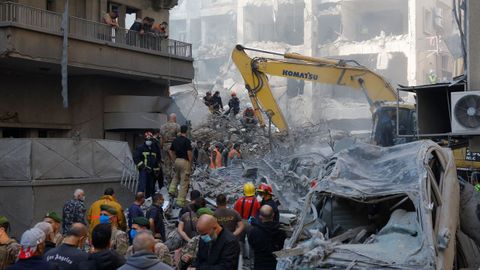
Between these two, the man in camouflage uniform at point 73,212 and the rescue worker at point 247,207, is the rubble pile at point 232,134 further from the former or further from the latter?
the rescue worker at point 247,207

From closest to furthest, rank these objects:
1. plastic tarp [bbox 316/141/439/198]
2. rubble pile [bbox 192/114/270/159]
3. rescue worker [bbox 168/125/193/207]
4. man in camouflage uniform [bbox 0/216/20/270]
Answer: man in camouflage uniform [bbox 0/216/20/270]
plastic tarp [bbox 316/141/439/198]
rescue worker [bbox 168/125/193/207]
rubble pile [bbox 192/114/270/159]

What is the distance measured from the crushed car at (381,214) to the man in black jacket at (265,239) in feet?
1.29

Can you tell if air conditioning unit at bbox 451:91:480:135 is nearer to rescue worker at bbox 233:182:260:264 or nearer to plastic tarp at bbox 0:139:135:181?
rescue worker at bbox 233:182:260:264

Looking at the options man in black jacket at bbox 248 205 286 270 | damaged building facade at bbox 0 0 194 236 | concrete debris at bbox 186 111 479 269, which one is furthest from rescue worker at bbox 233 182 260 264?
damaged building facade at bbox 0 0 194 236

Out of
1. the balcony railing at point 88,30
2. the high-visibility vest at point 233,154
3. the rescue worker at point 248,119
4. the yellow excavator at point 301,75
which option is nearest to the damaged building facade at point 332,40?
the rescue worker at point 248,119

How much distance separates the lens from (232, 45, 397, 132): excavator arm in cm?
1964

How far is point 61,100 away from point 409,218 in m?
16.0

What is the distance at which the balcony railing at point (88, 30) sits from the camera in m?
16.9

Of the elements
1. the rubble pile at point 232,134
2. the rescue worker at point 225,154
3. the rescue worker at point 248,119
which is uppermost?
the rescue worker at point 248,119

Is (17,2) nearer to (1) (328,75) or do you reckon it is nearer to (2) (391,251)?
(1) (328,75)

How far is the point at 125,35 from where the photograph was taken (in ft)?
67.9

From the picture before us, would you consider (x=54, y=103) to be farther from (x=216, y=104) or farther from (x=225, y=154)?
(x=216, y=104)

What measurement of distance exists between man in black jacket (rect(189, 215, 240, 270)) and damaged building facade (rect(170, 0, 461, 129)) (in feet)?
113

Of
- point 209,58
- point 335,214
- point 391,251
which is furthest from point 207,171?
point 209,58
